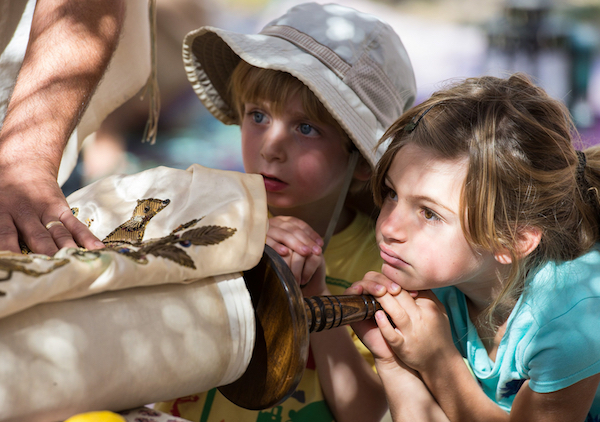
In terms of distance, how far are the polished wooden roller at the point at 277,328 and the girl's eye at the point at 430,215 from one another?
1.10 ft

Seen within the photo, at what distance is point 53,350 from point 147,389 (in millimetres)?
150

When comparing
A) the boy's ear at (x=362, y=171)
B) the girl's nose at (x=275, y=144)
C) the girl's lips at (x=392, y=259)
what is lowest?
the boy's ear at (x=362, y=171)

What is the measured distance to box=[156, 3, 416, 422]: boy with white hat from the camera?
59.4 inches

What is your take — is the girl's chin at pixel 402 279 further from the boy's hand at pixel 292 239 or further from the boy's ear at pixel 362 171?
the boy's ear at pixel 362 171

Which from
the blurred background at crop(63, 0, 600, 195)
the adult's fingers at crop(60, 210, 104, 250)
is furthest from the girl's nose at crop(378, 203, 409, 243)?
the blurred background at crop(63, 0, 600, 195)

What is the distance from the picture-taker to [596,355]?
1181 millimetres

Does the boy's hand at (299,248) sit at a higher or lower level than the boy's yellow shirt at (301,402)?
higher

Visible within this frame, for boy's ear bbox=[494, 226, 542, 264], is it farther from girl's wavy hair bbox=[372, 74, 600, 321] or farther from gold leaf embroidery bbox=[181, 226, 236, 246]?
gold leaf embroidery bbox=[181, 226, 236, 246]

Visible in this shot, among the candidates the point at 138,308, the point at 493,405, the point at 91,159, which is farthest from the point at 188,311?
the point at 91,159

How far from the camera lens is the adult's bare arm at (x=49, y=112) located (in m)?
0.91

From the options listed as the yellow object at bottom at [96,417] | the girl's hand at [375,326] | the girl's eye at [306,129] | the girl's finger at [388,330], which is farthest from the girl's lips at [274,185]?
the yellow object at bottom at [96,417]

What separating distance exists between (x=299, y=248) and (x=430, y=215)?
1.07ft

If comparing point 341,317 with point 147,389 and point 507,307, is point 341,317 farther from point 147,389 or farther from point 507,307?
point 507,307

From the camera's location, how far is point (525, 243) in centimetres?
124
